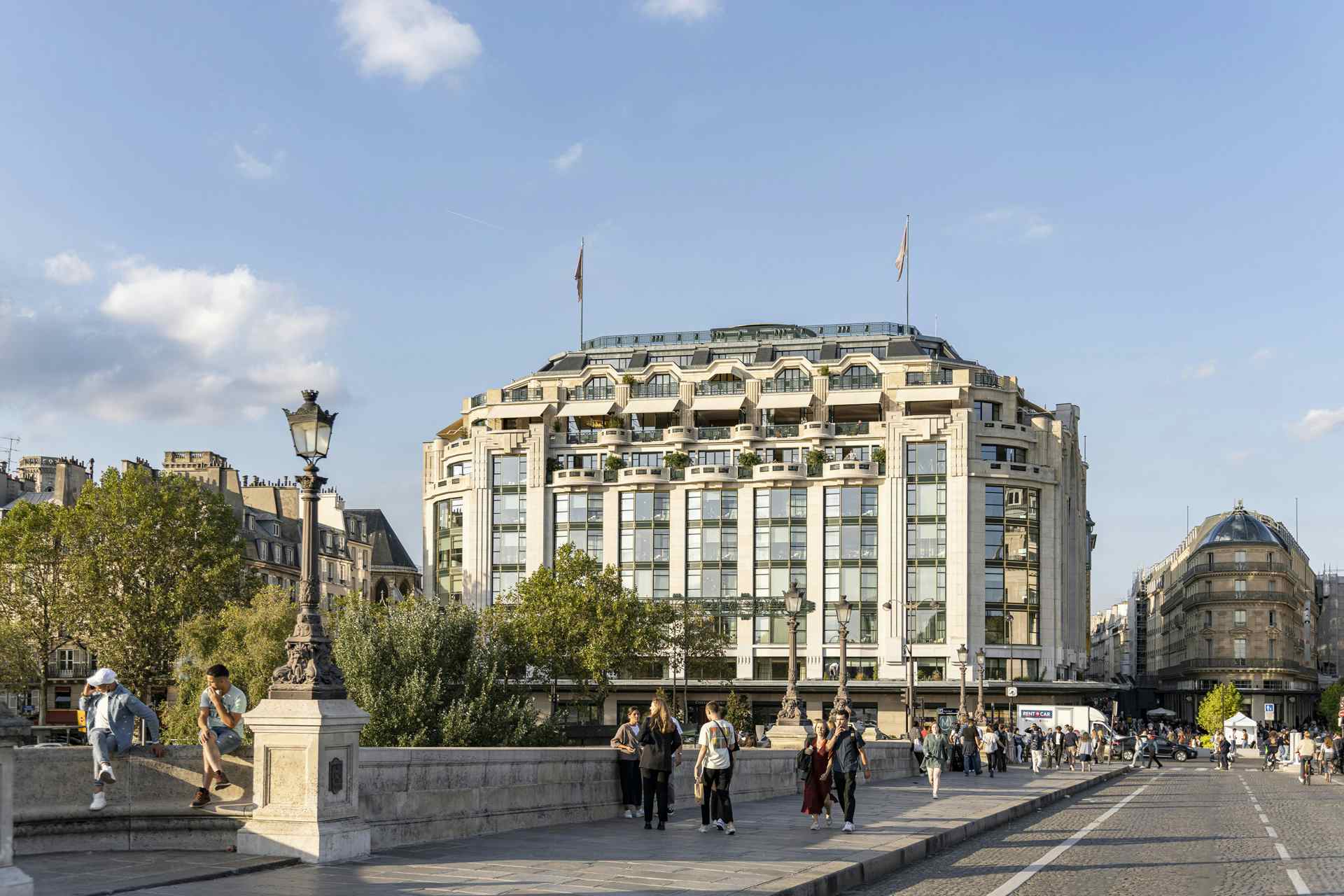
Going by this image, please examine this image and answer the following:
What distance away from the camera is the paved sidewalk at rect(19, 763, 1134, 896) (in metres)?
12.7

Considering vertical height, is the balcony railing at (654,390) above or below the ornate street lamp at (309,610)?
above

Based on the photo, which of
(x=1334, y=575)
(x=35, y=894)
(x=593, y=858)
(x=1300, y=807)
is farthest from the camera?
(x=1334, y=575)

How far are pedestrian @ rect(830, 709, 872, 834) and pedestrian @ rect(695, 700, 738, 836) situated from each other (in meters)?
1.62

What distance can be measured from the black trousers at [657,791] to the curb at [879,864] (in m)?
3.24

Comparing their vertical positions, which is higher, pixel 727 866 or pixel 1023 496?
pixel 1023 496

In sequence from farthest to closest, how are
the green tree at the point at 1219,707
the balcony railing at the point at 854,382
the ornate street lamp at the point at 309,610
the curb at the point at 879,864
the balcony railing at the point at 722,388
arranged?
1. the green tree at the point at 1219,707
2. the balcony railing at the point at 722,388
3. the balcony railing at the point at 854,382
4. the ornate street lamp at the point at 309,610
5. the curb at the point at 879,864

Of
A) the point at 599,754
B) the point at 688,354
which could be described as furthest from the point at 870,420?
the point at 599,754

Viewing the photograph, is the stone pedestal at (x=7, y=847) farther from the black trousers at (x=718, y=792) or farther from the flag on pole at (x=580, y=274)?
the flag on pole at (x=580, y=274)

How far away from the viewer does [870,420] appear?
95438 millimetres

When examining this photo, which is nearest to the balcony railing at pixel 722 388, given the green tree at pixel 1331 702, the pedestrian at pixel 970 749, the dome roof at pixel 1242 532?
the pedestrian at pixel 970 749

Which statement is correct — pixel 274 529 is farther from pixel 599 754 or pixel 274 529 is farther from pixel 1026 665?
pixel 599 754

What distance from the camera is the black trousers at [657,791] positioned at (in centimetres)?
1948

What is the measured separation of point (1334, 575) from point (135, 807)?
175 m

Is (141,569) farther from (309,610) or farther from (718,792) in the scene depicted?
(309,610)
